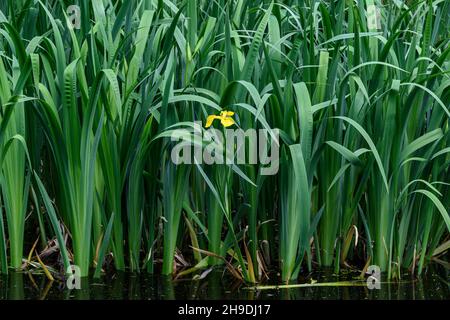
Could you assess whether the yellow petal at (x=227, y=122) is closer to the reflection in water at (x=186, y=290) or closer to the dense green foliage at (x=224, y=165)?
the dense green foliage at (x=224, y=165)

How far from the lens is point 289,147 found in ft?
9.37

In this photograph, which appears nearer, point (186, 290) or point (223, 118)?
point (223, 118)

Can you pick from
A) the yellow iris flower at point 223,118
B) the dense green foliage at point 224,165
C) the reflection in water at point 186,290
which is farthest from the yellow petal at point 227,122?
the reflection in water at point 186,290

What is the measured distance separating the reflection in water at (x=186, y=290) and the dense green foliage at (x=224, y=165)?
6 centimetres

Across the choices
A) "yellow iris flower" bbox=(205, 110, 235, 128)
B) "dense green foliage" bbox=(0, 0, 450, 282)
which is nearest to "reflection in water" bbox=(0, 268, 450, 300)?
"dense green foliage" bbox=(0, 0, 450, 282)

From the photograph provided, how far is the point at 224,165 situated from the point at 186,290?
0.48m

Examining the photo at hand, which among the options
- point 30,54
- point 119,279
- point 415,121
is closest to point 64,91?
point 30,54

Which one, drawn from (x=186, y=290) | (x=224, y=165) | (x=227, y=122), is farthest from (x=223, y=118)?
(x=186, y=290)

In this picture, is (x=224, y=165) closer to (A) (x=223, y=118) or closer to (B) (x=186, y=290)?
(A) (x=223, y=118)

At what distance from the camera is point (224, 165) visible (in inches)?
117

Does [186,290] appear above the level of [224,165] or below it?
below

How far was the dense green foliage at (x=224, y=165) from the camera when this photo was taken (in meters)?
2.98

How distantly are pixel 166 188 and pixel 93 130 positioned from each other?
14.2 inches

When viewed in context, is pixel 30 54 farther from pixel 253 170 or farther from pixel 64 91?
pixel 253 170
